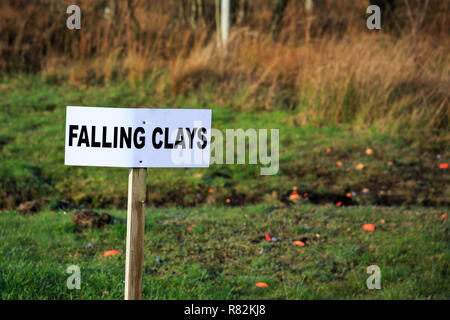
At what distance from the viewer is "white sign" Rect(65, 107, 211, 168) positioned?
8.64 feet

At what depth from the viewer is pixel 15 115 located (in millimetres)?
8219

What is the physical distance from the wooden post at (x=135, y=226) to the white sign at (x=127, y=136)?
0.08 meters

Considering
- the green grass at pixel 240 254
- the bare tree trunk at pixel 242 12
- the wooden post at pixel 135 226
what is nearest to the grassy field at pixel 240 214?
the green grass at pixel 240 254

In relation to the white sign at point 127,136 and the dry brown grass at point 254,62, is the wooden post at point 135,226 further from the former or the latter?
the dry brown grass at point 254,62

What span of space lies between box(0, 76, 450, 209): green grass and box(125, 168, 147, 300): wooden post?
3436 mm

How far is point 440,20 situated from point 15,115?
883cm

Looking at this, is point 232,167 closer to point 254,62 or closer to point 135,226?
point 254,62

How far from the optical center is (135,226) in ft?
8.90

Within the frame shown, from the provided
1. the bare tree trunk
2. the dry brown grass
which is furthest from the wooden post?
the bare tree trunk

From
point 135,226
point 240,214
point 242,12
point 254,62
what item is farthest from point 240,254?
point 242,12

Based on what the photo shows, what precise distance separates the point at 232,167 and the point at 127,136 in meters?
4.48

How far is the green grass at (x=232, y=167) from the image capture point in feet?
20.8
